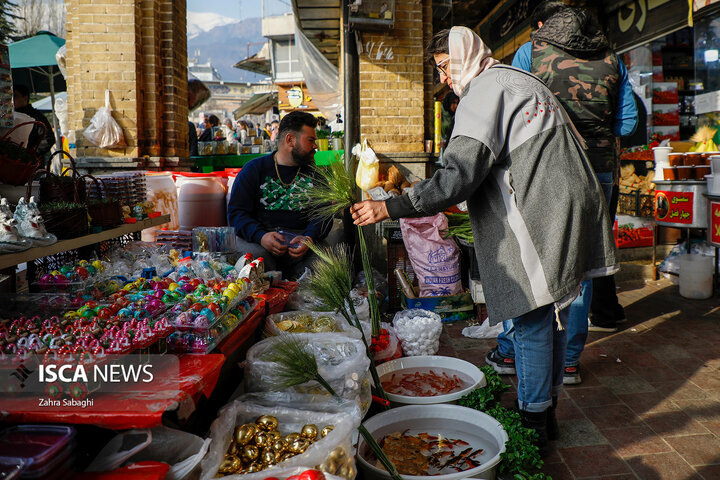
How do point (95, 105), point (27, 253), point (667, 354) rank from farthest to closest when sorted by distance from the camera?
point (95, 105)
point (667, 354)
point (27, 253)

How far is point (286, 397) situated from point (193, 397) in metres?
0.42

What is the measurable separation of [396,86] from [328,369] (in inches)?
154

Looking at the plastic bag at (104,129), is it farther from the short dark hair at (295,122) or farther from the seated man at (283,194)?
the short dark hair at (295,122)

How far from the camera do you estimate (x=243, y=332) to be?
7.48 ft

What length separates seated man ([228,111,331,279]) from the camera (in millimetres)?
4039

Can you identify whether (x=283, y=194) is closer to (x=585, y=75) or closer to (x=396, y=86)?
(x=396, y=86)

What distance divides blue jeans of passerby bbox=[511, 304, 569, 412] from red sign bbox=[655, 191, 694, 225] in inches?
125

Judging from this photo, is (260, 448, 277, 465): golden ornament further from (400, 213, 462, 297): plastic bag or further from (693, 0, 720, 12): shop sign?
(693, 0, 720, 12): shop sign

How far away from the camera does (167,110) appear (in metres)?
5.43

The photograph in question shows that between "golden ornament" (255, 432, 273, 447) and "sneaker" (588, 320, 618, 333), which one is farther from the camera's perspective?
"sneaker" (588, 320, 618, 333)

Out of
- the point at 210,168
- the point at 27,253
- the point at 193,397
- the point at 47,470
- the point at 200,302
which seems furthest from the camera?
the point at 210,168

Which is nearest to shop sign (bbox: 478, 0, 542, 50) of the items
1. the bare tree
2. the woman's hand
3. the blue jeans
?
the blue jeans

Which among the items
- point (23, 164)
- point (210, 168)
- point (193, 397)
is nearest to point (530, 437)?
point (193, 397)

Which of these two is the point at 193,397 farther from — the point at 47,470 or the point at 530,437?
the point at 530,437
